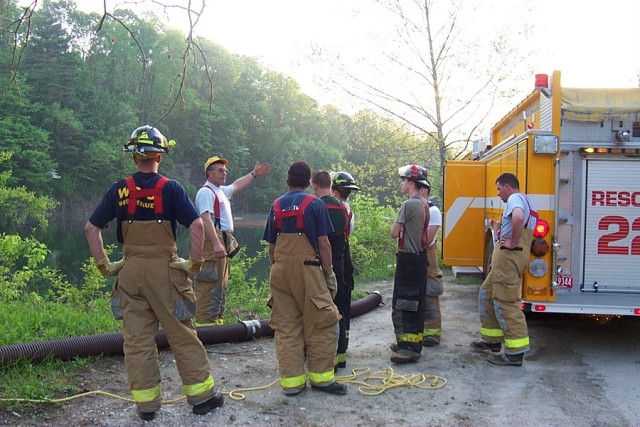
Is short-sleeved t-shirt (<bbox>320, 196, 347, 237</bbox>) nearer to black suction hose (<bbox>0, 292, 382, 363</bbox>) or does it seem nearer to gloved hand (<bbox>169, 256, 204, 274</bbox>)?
gloved hand (<bbox>169, 256, 204, 274</bbox>)

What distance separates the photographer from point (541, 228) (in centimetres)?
615

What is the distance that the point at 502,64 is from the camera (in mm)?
15656

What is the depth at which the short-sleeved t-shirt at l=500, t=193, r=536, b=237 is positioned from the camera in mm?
5871

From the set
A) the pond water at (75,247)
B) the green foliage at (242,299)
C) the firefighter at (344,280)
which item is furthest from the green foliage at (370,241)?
the firefighter at (344,280)

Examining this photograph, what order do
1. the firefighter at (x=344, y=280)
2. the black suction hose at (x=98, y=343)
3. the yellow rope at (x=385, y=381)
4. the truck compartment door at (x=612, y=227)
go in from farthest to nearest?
1. the truck compartment door at (x=612, y=227)
2. the firefighter at (x=344, y=280)
3. the yellow rope at (x=385, y=381)
4. the black suction hose at (x=98, y=343)

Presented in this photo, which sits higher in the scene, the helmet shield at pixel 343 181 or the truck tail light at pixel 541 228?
the helmet shield at pixel 343 181

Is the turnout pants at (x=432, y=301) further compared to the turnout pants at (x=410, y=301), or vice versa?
the turnout pants at (x=432, y=301)

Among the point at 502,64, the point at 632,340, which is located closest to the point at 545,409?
the point at 632,340

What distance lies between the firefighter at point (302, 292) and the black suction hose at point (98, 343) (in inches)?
57.8

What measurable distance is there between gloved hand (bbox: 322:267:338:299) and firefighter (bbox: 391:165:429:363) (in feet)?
A: 3.33

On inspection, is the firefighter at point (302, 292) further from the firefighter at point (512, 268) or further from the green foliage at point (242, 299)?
the green foliage at point (242, 299)

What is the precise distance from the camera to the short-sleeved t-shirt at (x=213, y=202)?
6.79m

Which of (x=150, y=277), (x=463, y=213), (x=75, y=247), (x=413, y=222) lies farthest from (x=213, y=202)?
(x=75, y=247)

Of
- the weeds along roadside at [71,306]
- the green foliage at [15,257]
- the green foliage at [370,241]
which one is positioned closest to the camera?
the weeds along roadside at [71,306]
